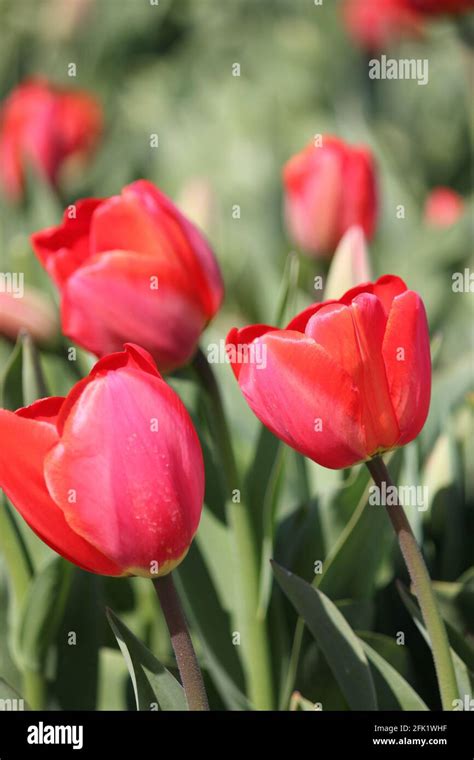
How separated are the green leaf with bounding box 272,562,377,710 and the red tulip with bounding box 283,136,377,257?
0.41 metres

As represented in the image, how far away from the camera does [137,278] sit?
519 mm

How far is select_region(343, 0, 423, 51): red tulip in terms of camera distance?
1.46 metres

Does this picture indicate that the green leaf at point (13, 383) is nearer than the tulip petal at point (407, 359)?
No

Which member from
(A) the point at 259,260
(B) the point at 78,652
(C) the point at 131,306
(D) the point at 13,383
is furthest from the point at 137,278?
(A) the point at 259,260

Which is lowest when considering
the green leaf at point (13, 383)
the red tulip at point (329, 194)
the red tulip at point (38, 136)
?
the green leaf at point (13, 383)

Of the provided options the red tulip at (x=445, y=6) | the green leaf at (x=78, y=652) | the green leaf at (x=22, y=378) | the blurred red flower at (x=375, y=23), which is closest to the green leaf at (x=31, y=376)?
the green leaf at (x=22, y=378)

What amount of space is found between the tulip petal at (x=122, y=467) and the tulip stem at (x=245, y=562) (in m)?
0.14

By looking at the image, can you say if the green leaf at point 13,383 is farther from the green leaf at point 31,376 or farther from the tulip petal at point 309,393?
the tulip petal at point 309,393

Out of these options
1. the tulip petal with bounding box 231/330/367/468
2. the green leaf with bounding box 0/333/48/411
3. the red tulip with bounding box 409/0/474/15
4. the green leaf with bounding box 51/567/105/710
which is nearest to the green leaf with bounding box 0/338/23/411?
the green leaf with bounding box 0/333/48/411

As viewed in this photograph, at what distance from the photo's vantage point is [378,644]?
53cm

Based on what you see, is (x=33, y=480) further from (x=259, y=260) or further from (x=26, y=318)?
(x=259, y=260)

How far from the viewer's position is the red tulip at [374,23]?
1458 mm

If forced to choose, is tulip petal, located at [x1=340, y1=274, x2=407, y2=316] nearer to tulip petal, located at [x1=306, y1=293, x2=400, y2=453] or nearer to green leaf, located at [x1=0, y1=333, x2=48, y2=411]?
tulip petal, located at [x1=306, y1=293, x2=400, y2=453]

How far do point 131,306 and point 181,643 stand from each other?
185 millimetres
